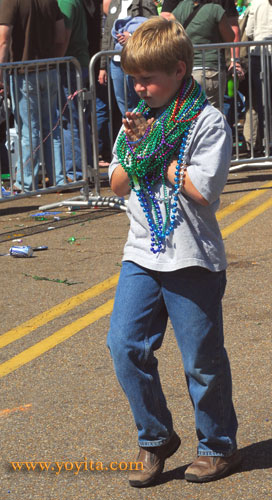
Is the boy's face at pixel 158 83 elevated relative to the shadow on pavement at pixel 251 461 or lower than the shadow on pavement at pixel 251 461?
elevated

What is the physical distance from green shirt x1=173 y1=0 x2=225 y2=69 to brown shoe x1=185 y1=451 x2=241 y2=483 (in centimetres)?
695

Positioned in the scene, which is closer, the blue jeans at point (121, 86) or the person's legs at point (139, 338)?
the person's legs at point (139, 338)

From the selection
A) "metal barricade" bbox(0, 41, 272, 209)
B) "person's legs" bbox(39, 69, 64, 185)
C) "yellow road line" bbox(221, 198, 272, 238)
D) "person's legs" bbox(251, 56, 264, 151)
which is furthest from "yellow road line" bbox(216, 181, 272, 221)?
"person's legs" bbox(39, 69, 64, 185)

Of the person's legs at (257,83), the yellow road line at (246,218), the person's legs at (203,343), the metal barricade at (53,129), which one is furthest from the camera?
the person's legs at (257,83)

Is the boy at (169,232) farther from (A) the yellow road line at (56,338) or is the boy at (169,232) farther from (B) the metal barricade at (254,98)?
(B) the metal barricade at (254,98)

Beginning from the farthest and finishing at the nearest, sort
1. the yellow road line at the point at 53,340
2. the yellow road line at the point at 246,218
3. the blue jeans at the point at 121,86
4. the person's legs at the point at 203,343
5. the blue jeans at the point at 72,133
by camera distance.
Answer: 1. the blue jeans at the point at 121,86
2. the blue jeans at the point at 72,133
3. the yellow road line at the point at 246,218
4. the yellow road line at the point at 53,340
5. the person's legs at the point at 203,343

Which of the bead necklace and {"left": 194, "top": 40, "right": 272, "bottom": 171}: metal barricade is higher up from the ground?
the bead necklace

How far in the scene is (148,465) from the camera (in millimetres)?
3479

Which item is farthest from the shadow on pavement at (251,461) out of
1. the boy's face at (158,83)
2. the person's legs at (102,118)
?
the person's legs at (102,118)

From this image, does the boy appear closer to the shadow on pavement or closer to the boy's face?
the boy's face

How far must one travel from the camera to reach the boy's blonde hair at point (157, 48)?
3160mm

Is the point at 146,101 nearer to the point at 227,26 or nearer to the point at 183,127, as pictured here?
the point at 183,127

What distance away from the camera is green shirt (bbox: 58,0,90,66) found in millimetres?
10117

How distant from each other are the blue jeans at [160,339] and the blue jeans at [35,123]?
579 cm
